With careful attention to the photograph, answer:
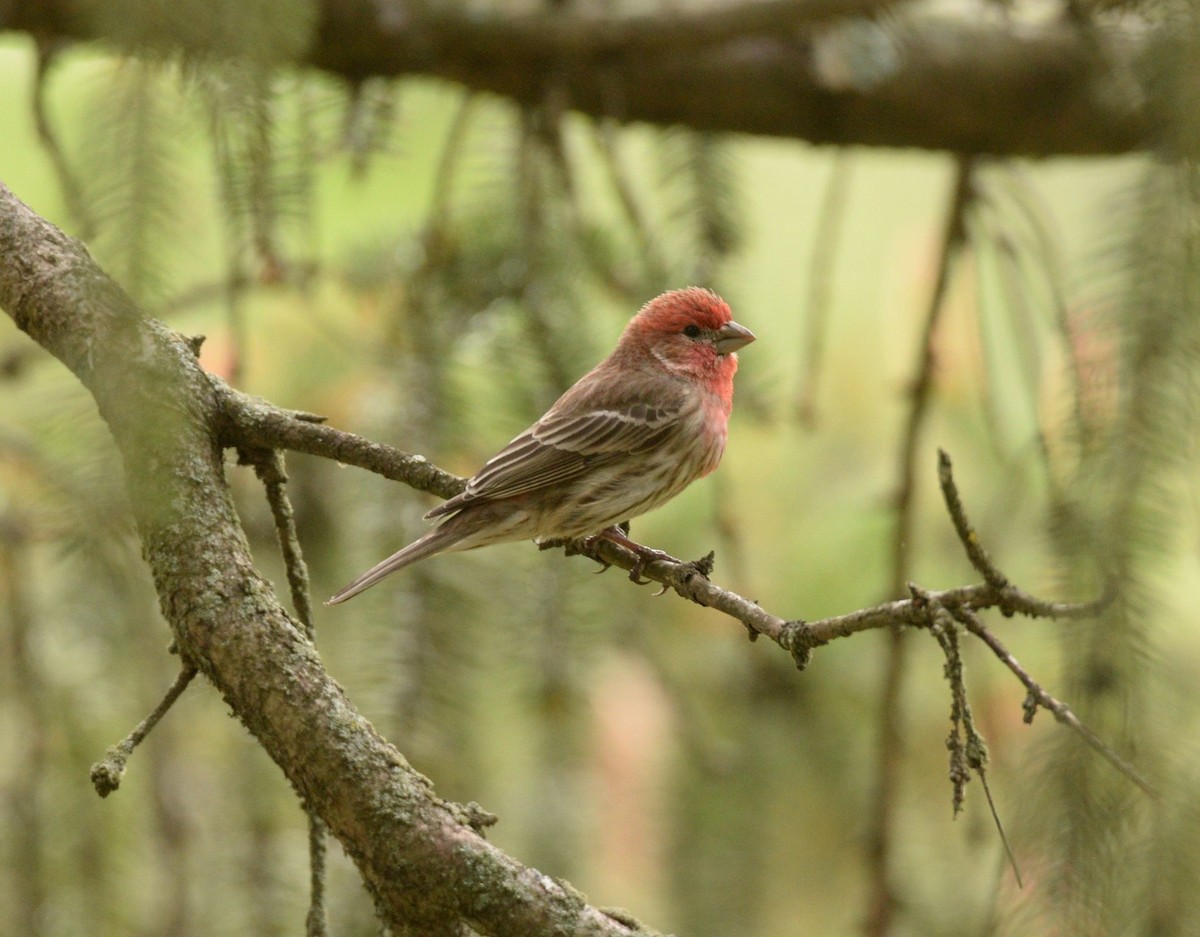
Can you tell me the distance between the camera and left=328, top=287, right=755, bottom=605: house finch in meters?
3.37

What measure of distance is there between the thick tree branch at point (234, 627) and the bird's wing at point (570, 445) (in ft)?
3.64

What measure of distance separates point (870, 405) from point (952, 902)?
155 cm

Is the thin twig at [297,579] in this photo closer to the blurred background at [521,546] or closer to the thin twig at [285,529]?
the thin twig at [285,529]

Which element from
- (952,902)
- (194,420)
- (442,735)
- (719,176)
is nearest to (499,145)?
(719,176)

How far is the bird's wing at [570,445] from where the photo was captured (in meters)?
3.36

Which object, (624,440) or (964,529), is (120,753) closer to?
(964,529)

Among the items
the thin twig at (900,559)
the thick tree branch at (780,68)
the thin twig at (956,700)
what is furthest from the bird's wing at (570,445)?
the thin twig at (956,700)

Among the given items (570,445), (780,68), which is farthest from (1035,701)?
(780,68)

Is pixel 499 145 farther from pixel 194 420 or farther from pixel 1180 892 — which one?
pixel 1180 892

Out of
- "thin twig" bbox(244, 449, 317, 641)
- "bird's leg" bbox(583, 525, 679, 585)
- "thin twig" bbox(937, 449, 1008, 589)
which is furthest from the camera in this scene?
"bird's leg" bbox(583, 525, 679, 585)

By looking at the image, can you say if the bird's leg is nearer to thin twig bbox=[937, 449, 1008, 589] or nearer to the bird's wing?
the bird's wing

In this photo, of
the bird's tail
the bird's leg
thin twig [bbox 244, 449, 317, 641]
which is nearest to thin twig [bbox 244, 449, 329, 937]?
thin twig [bbox 244, 449, 317, 641]

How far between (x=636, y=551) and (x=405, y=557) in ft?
1.89

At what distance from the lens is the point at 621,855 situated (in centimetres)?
383
